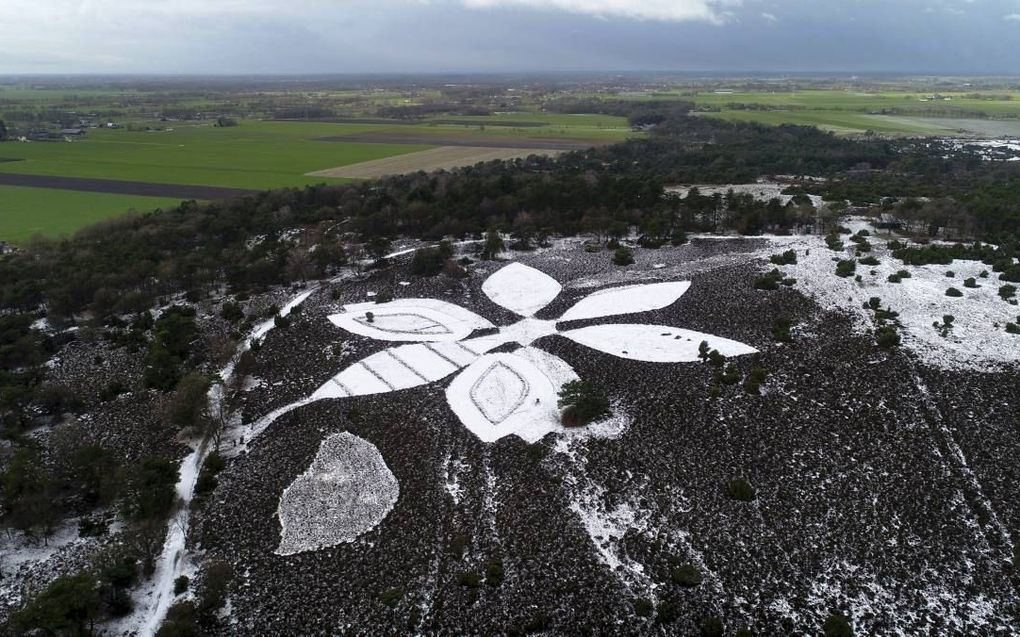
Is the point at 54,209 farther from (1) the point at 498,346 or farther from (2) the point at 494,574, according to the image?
(2) the point at 494,574

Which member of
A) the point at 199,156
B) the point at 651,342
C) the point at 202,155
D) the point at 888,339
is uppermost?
the point at 202,155

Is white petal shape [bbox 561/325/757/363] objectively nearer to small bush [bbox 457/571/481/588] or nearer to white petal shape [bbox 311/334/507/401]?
white petal shape [bbox 311/334/507/401]

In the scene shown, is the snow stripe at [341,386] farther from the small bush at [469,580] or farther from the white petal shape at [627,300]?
the white petal shape at [627,300]

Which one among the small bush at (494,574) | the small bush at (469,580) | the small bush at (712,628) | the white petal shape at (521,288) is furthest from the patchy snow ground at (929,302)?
the small bush at (469,580)

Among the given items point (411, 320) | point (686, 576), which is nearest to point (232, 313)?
point (411, 320)

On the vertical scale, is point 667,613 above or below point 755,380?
below

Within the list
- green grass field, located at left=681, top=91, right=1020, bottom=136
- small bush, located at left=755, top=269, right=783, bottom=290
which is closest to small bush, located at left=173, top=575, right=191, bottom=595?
small bush, located at left=755, top=269, right=783, bottom=290
